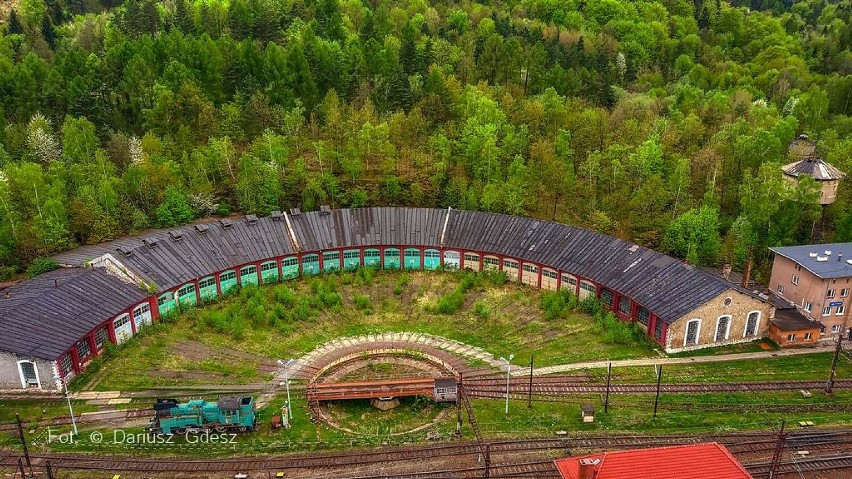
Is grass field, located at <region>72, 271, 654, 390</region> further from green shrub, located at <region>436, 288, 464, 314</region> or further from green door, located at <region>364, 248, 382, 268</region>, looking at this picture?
green door, located at <region>364, 248, 382, 268</region>

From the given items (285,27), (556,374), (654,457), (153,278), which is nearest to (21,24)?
(285,27)

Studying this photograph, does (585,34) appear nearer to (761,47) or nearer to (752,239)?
(761,47)

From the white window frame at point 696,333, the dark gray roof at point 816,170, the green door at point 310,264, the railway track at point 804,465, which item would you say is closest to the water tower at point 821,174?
the dark gray roof at point 816,170

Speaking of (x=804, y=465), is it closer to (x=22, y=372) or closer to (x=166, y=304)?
(x=166, y=304)

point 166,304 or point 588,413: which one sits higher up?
point 166,304

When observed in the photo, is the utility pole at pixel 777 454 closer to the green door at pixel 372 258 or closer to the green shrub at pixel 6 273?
the green door at pixel 372 258

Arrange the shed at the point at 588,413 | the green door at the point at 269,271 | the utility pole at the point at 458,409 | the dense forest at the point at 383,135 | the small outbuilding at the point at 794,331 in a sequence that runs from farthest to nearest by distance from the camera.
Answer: the dense forest at the point at 383,135, the green door at the point at 269,271, the small outbuilding at the point at 794,331, the shed at the point at 588,413, the utility pole at the point at 458,409

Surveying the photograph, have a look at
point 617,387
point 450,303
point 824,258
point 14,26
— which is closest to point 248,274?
point 450,303

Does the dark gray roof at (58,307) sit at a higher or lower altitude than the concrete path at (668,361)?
higher

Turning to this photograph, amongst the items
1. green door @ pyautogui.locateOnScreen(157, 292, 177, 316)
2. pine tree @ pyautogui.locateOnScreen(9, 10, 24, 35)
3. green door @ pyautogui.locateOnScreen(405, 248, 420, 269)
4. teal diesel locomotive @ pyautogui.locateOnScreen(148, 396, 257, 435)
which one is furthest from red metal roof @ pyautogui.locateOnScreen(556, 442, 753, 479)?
pine tree @ pyautogui.locateOnScreen(9, 10, 24, 35)
